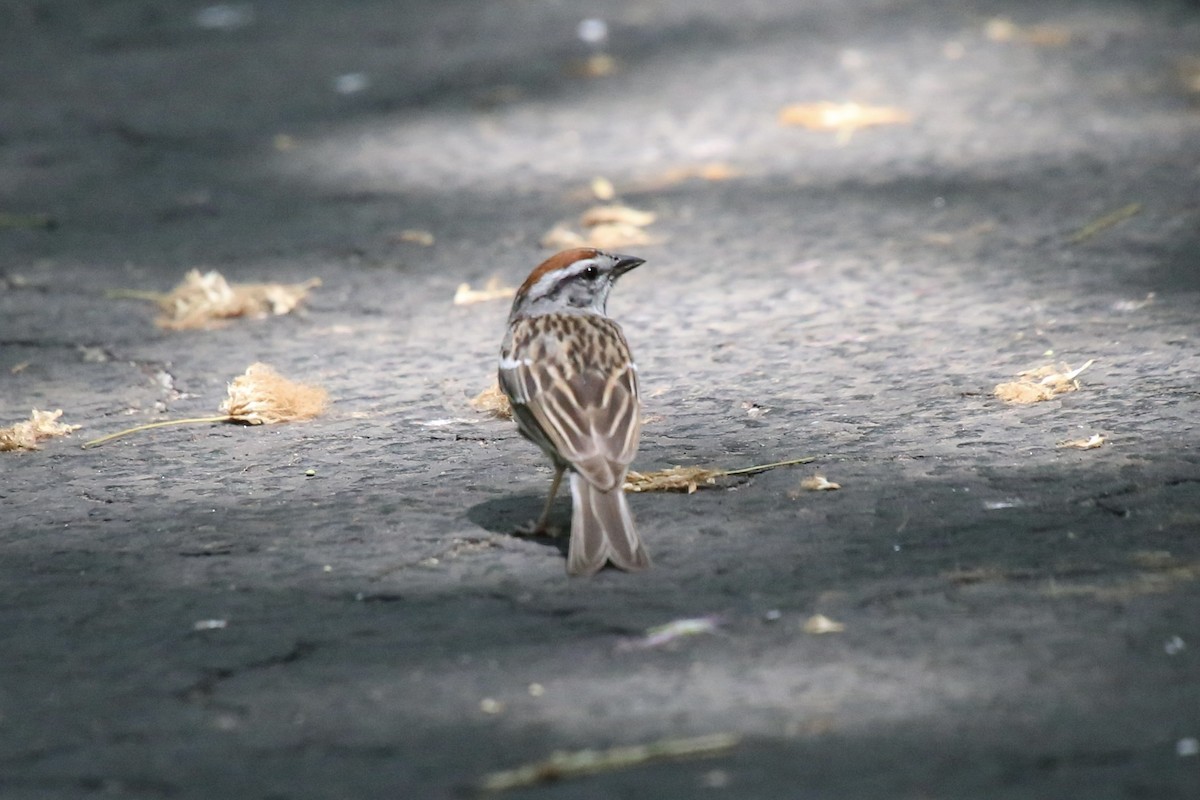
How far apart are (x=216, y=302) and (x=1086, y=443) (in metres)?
3.42

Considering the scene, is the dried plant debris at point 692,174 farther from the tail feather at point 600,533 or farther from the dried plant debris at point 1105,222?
the tail feather at point 600,533

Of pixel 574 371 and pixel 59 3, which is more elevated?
pixel 59 3

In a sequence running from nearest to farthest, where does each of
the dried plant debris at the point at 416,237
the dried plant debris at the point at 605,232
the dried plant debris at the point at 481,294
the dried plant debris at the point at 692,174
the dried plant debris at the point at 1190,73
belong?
the dried plant debris at the point at 481,294
the dried plant debris at the point at 605,232
the dried plant debris at the point at 416,237
the dried plant debris at the point at 692,174
the dried plant debris at the point at 1190,73

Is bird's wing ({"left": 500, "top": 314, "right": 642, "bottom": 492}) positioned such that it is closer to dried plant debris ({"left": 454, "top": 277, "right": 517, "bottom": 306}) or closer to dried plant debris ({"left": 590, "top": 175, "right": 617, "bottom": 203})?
dried plant debris ({"left": 454, "top": 277, "right": 517, "bottom": 306})

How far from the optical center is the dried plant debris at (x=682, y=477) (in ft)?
14.8

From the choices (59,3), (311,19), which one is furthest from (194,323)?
(59,3)

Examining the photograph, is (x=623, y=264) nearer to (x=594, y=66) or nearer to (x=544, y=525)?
(x=544, y=525)

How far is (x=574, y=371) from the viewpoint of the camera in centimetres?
427

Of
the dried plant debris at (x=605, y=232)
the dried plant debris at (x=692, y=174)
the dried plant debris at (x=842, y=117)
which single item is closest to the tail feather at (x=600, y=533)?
the dried plant debris at (x=605, y=232)

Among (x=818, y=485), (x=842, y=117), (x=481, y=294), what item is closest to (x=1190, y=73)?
(x=842, y=117)

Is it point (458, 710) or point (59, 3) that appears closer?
point (458, 710)

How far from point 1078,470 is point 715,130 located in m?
4.73

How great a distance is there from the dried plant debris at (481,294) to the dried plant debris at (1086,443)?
256 cm

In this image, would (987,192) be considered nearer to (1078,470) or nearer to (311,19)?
(1078,470)
